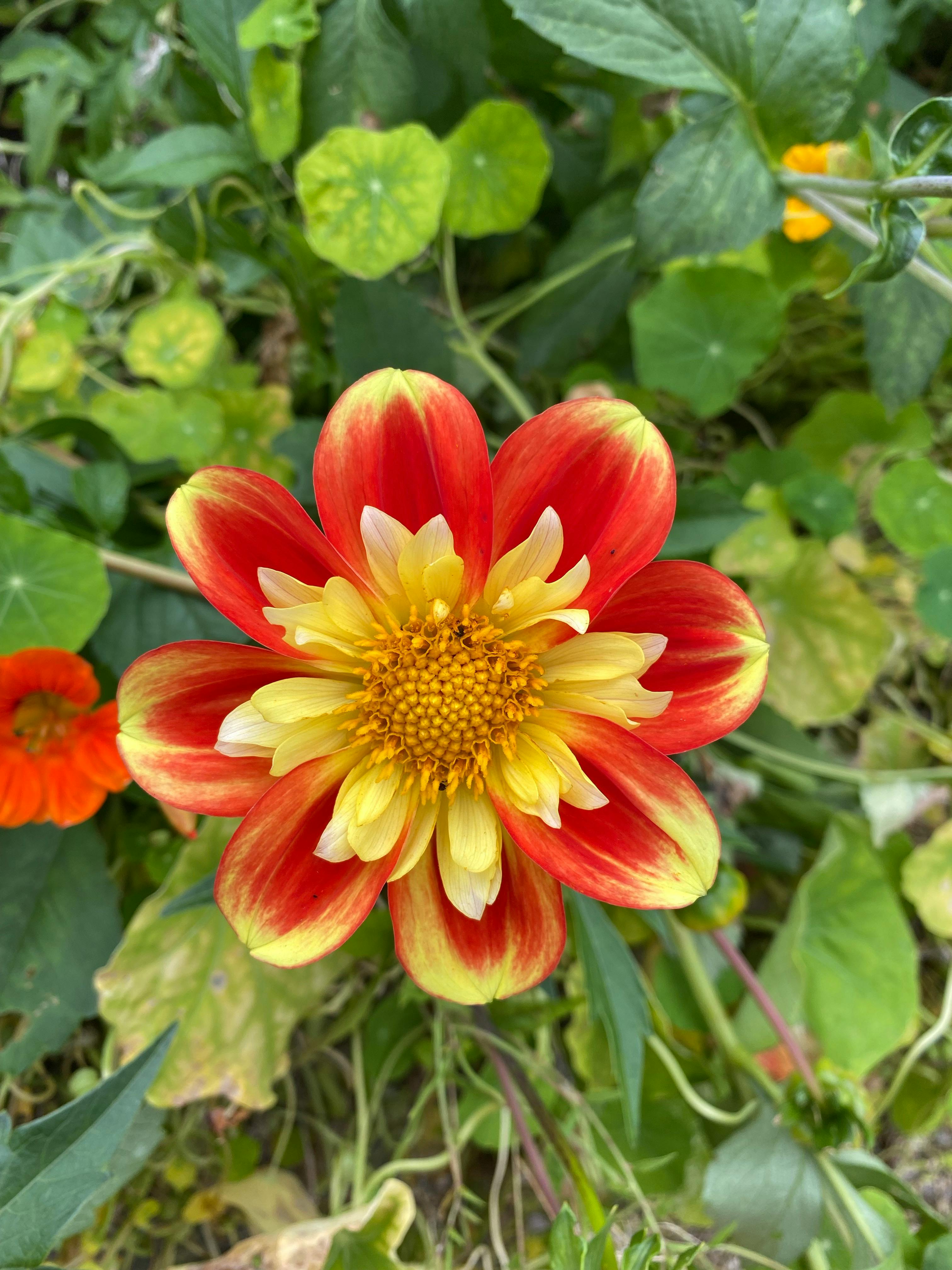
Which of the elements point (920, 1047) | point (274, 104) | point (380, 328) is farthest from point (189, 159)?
point (920, 1047)

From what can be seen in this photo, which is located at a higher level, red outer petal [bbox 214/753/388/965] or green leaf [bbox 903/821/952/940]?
red outer petal [bbox 214/753/388/965]

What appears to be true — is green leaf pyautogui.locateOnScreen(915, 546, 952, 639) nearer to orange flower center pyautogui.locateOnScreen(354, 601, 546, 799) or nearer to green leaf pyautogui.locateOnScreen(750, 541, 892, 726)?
green leaf pyautogui.locateOnScreen(750, 541, 892, 726)

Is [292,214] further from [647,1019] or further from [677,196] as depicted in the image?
[647,1019]

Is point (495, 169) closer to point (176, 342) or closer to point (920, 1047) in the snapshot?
point (176, 342)

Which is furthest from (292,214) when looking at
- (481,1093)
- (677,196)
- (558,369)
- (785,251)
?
(481,1093)

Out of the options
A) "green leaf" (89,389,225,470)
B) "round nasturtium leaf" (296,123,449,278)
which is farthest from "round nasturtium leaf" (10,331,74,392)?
"round nasturtium leaf" (296,123,449,278)

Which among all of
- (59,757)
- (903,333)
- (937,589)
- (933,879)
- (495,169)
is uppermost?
(495,169)
